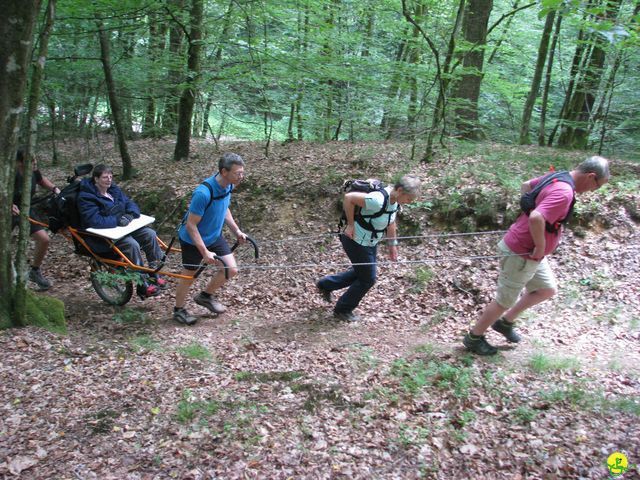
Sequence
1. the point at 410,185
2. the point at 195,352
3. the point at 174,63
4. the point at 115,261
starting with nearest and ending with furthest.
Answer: the point at 410,185 → the point at 195,352 → the point at 115,261 → the point at 174,63

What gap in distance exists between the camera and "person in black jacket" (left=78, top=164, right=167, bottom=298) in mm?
5715

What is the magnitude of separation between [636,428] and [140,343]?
494 centimetres

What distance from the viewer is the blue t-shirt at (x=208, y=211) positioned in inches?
197

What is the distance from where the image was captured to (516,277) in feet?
14.1

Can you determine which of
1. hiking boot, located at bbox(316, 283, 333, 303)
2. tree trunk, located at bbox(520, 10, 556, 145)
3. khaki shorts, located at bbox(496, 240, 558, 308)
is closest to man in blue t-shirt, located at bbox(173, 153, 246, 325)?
hiking boot, located at bbox(316, 283, 333, 303)

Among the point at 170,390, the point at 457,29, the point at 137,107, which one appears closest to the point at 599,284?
the point at 457,29

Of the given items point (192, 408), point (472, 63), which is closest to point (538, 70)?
point (472, 63)

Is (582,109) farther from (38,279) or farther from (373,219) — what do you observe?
(38,279)

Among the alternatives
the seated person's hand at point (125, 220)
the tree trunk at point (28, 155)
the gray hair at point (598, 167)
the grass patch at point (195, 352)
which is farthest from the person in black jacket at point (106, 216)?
the gray hair at point (598, 167)

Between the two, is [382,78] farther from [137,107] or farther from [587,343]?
[137,107]

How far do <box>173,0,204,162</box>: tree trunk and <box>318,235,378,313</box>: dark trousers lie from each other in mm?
5857

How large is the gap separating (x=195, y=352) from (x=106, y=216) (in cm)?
245

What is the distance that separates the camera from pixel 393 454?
3.27m

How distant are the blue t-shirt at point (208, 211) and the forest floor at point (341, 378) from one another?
3.21 ft
